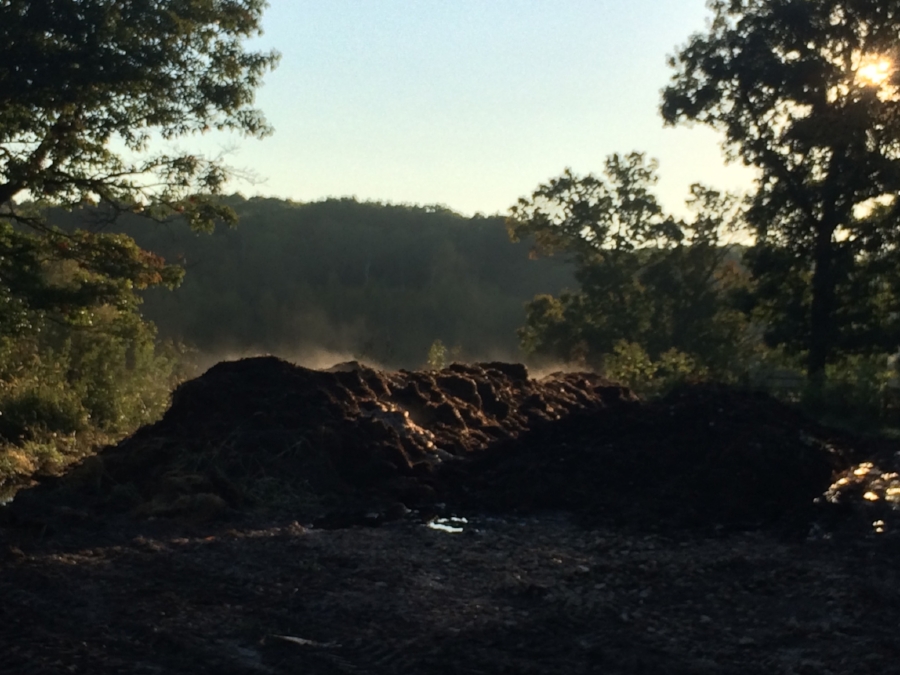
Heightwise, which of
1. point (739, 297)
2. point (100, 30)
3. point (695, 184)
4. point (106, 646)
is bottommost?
point (106, 646)

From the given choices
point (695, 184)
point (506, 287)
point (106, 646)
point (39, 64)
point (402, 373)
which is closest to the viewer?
point (106, 646)

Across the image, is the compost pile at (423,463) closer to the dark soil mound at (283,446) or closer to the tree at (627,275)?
the dark soil mound at (283,446)

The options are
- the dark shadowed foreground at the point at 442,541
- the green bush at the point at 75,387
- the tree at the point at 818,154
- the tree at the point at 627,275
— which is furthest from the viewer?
the tree at the point at 627,275

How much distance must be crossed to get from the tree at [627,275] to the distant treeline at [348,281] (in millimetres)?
19122

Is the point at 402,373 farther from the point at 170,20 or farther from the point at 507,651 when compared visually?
the point at 507,651

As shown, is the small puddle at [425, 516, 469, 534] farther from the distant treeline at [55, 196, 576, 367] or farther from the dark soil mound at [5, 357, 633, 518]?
the distant treeline at [55, 196, 576, 367]

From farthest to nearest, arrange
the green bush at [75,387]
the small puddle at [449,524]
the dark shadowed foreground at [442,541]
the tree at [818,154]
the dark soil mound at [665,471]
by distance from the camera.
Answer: the tree at [818,154] < the green bush at [75,387] < the dark soil mound at [665,471] < the small puddle at [449,524] < the dark shadowed foreground at [442,541]

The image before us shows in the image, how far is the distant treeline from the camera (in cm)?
6350

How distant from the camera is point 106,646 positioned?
6.19m

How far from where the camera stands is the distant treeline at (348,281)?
63500 millimetres

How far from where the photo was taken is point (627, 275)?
1592 inches

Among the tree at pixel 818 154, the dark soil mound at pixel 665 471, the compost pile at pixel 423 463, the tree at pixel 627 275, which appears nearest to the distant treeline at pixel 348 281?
the tree at pixel 627 275

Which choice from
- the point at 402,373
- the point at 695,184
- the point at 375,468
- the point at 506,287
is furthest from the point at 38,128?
the point at 506,287

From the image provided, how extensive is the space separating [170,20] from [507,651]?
13360 mm
